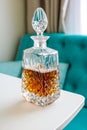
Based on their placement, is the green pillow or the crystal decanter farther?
the green pillow

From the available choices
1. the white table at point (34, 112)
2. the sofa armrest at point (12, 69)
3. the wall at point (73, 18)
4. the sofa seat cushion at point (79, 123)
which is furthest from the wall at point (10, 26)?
the white table at point (34, 112)

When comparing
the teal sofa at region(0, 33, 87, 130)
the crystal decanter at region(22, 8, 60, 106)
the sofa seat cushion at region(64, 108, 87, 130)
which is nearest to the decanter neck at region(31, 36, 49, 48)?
the crystal decanter at region(22, 8, 60, 106)

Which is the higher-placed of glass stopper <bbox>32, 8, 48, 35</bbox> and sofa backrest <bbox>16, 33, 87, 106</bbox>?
glass stopper <bbox>32, 8, 48, 35</bbox>

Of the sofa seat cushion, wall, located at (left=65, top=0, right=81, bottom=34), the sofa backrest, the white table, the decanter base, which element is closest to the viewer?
the white table

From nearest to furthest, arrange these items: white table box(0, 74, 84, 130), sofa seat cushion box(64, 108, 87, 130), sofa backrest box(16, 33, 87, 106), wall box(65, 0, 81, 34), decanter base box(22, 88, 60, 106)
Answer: white table box(0, 74, 84, 130) < decanter base box(22, 88, 60, 106) < sofa seat cushion box(64, 108, 87, 130) < sofa backrest box(16, 33, 87, 106) < wall box(65, 0, 81, 34)

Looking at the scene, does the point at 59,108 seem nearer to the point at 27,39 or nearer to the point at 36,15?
the point at 36,15

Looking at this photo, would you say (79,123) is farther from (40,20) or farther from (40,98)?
(40,20)

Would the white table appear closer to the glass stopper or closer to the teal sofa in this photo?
the glass stopper
